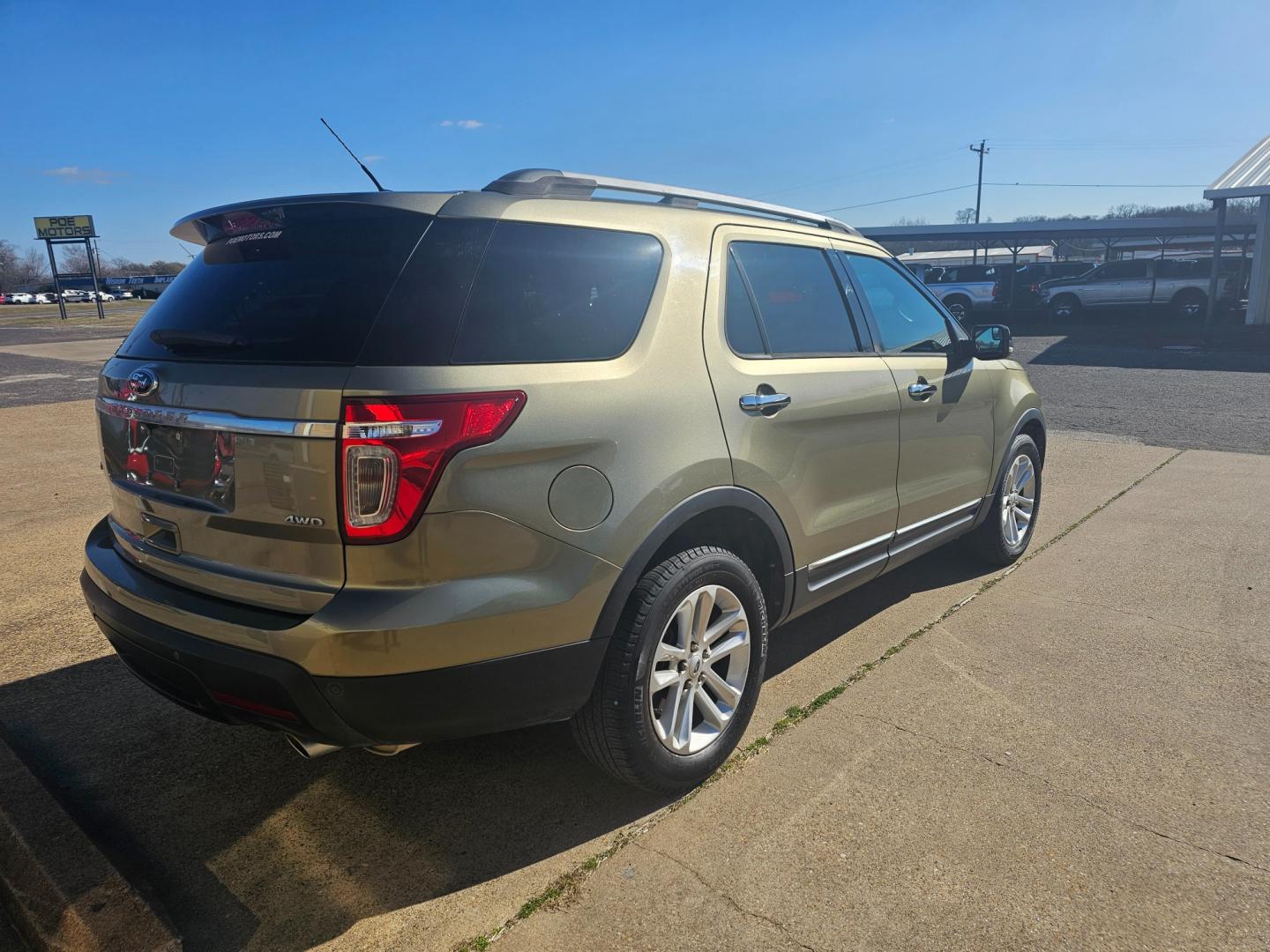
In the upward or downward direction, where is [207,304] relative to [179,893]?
upward

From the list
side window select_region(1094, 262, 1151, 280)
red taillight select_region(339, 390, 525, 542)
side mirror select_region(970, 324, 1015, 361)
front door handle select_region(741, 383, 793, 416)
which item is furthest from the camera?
side window select_region(1094, 262, 1151, 280)

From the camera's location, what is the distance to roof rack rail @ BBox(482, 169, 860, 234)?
2.61 meters

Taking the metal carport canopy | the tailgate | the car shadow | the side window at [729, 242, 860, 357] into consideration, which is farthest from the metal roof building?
the tailgate

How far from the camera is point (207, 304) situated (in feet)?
8.58

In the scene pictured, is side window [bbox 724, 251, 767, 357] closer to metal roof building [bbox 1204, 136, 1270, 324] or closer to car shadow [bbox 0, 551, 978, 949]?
car shadow [bbox 0, 551, 978, 949]

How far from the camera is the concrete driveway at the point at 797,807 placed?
7.59 ft

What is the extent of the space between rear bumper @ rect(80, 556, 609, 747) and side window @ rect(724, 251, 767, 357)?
1.16 meters

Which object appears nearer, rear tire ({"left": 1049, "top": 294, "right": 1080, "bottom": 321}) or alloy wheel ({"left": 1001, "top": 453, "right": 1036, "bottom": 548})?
alloy wheel ({"left": 1001, "top": 453, "right": 1036, "bottom": 548})

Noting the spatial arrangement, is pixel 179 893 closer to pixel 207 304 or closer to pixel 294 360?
pixel 294 360

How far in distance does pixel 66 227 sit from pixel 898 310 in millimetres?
75872

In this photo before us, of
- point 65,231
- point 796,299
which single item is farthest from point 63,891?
point 65,231

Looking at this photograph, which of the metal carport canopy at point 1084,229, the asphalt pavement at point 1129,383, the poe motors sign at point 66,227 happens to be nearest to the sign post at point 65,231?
the poe motors sign at point 66,227

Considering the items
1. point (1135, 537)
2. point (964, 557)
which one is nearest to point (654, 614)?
point (964, 557)

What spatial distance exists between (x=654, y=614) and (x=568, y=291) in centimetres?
96
